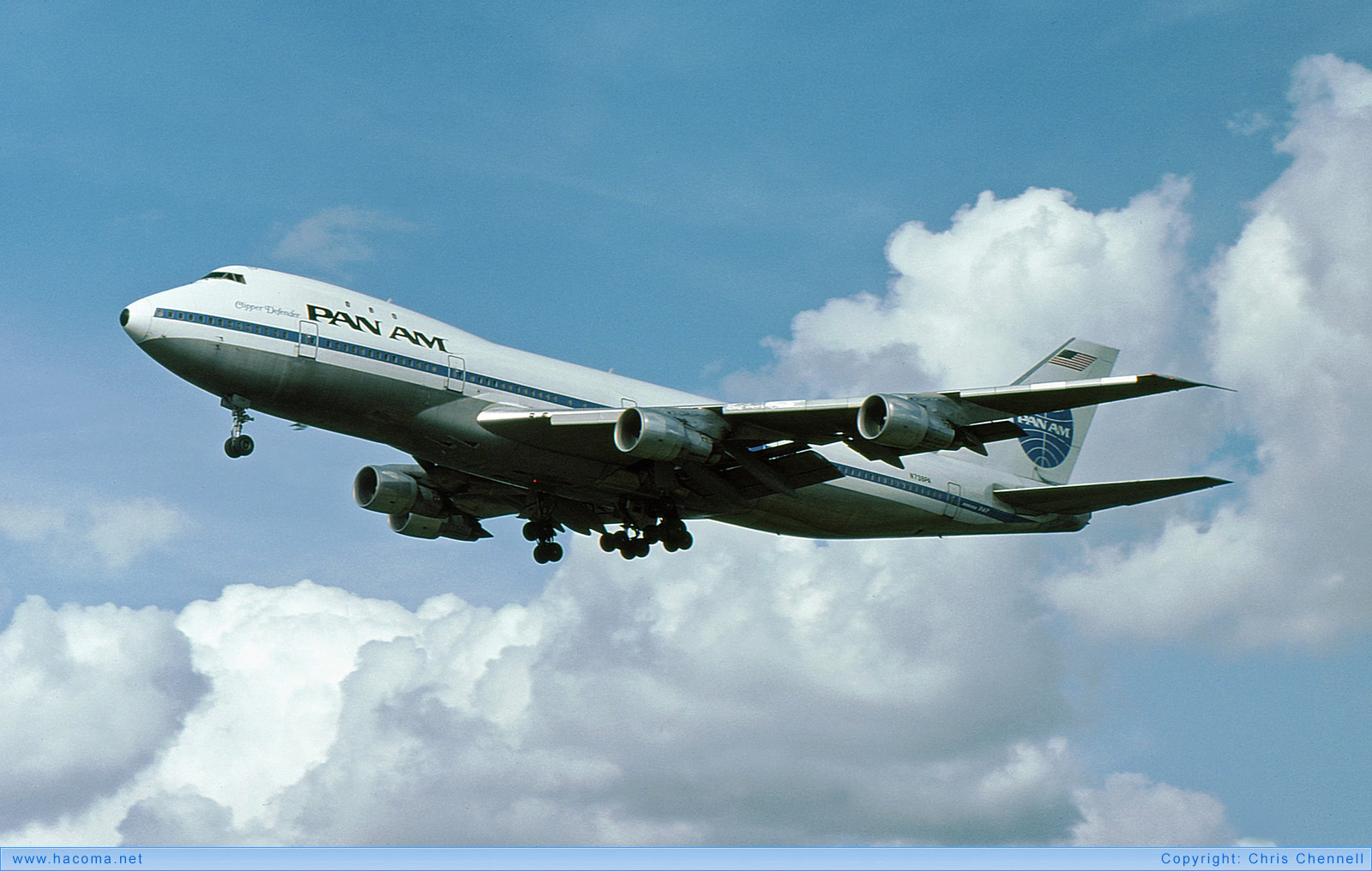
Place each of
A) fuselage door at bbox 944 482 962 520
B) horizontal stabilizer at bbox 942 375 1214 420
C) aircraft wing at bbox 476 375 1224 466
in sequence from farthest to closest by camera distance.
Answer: fuselage door at bbox 944 482 962 520
aircraft wing at bbox 476 375 1224 466
horizontal stabilizer at bbox 942 375 1214 420

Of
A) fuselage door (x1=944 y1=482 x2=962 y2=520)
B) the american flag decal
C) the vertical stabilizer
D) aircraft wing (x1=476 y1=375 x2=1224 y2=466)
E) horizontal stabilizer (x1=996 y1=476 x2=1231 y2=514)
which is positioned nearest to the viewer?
aircraft wing (x1=476 y1=375 x2=1224 y2=466)

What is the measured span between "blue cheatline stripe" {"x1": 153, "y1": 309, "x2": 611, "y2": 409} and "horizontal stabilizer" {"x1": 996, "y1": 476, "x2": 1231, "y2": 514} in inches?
564

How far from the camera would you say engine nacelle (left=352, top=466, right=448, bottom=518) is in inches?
1561

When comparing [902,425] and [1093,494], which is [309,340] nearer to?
[902,425]

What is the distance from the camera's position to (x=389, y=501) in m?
39.8

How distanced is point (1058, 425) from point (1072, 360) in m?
2.32

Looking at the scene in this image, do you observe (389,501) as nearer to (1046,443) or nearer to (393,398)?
(393,398)

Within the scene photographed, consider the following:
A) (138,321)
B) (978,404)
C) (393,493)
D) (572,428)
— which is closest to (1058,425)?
(978,404)

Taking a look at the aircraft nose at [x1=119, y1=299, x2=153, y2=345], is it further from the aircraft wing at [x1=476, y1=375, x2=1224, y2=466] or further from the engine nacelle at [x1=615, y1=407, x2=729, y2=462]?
the engine nacelle at [x1=615, y1=407, x2=729, y2=462]

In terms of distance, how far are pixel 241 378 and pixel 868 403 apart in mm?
14774

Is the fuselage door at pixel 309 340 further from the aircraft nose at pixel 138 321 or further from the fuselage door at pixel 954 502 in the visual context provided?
the fuselage door at pixel 954 502

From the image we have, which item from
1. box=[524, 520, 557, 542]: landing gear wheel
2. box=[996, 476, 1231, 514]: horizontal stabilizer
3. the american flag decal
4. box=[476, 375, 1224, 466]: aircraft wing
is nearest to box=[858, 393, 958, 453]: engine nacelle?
box=[476, 375, 1224, 466]: aircraft wing

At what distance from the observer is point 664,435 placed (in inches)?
1275

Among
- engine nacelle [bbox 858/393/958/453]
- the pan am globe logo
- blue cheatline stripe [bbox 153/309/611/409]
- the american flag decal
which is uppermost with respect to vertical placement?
the american flag decal
